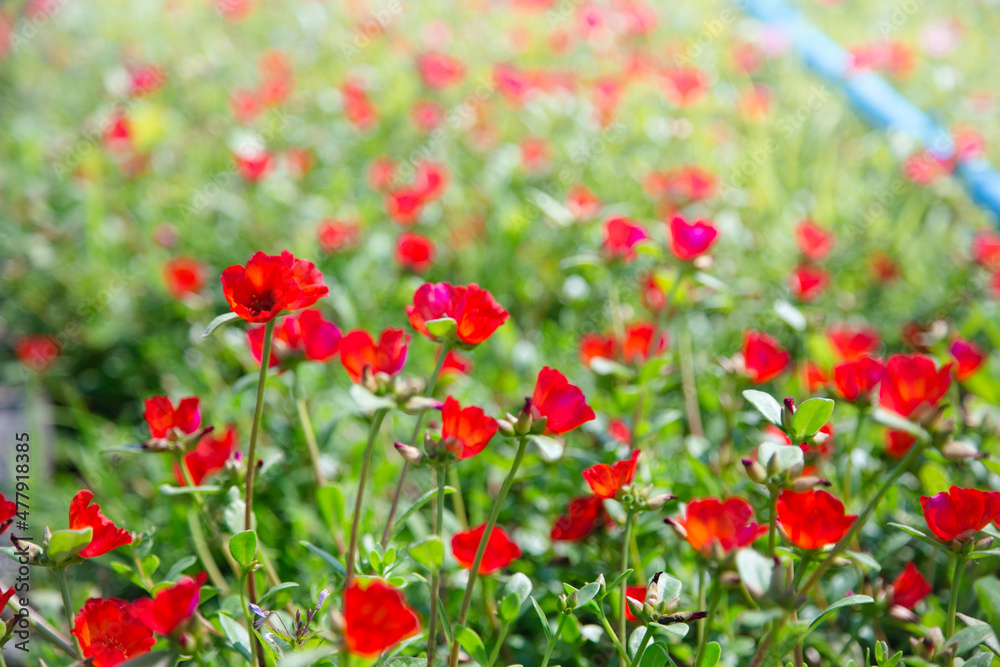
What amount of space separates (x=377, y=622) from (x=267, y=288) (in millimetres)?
372

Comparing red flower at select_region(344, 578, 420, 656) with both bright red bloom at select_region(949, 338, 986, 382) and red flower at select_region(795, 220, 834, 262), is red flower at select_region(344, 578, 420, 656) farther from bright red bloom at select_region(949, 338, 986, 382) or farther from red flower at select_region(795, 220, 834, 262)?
red flower at select_region(795, 220, 834, 262)

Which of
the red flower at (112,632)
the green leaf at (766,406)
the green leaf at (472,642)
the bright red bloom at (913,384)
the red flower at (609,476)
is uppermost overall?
the bright red bloom at (913,384)

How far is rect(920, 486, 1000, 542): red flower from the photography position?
0.76 m

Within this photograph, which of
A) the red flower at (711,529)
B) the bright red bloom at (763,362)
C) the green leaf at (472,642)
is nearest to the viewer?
the red flower at (711,529)

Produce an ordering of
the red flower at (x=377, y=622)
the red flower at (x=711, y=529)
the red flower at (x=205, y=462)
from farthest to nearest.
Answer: the red flower at (x=205, y=462), the red flower at (x=711, y=529), the red flower at (x=377, y=622)

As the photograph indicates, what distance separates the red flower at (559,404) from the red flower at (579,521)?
0.30 m

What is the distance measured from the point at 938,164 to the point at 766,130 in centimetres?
62

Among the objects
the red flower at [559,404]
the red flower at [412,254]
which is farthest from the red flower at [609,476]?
the red flower at [412,254]

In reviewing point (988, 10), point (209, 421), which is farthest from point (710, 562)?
point (988, 10)

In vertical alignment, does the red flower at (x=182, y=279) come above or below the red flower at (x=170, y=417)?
below

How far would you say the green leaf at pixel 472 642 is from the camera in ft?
Answer: 2.59

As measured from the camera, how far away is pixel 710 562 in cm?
69

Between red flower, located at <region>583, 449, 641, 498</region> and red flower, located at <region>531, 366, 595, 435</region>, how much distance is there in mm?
81

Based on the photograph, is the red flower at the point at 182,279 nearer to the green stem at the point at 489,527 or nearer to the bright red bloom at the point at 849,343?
the green stem at the point at 489,527
